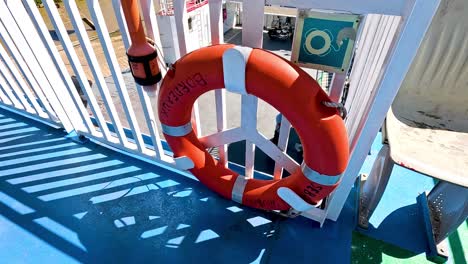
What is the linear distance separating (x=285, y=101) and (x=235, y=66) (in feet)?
0.61

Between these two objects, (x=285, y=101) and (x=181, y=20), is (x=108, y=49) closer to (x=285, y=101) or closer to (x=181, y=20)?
(x=181, y=20)

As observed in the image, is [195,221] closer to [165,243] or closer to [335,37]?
[165,243]

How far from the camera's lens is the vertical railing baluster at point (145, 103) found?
0.99 m

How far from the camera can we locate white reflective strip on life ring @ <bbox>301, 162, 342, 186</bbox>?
3.08 ft

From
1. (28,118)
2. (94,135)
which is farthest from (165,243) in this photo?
(28,118)

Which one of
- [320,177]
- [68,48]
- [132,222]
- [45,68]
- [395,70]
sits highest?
[395,70]

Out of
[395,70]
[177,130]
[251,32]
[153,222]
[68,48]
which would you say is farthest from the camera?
[153,222]

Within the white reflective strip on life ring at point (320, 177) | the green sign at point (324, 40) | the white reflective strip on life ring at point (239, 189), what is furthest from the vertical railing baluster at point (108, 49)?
the white reflective strip on life ring at point (320, 177)

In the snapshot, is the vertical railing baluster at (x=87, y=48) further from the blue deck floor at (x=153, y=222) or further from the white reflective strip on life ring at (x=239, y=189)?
the white reflective strip on life ring at (x=239, y=189)

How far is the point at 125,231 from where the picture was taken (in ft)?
4.35

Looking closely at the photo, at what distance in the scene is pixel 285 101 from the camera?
81 cm

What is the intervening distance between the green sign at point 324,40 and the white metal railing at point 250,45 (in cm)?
4

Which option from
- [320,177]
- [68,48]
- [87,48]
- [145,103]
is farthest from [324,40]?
[68,48]

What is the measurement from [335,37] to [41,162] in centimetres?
183
